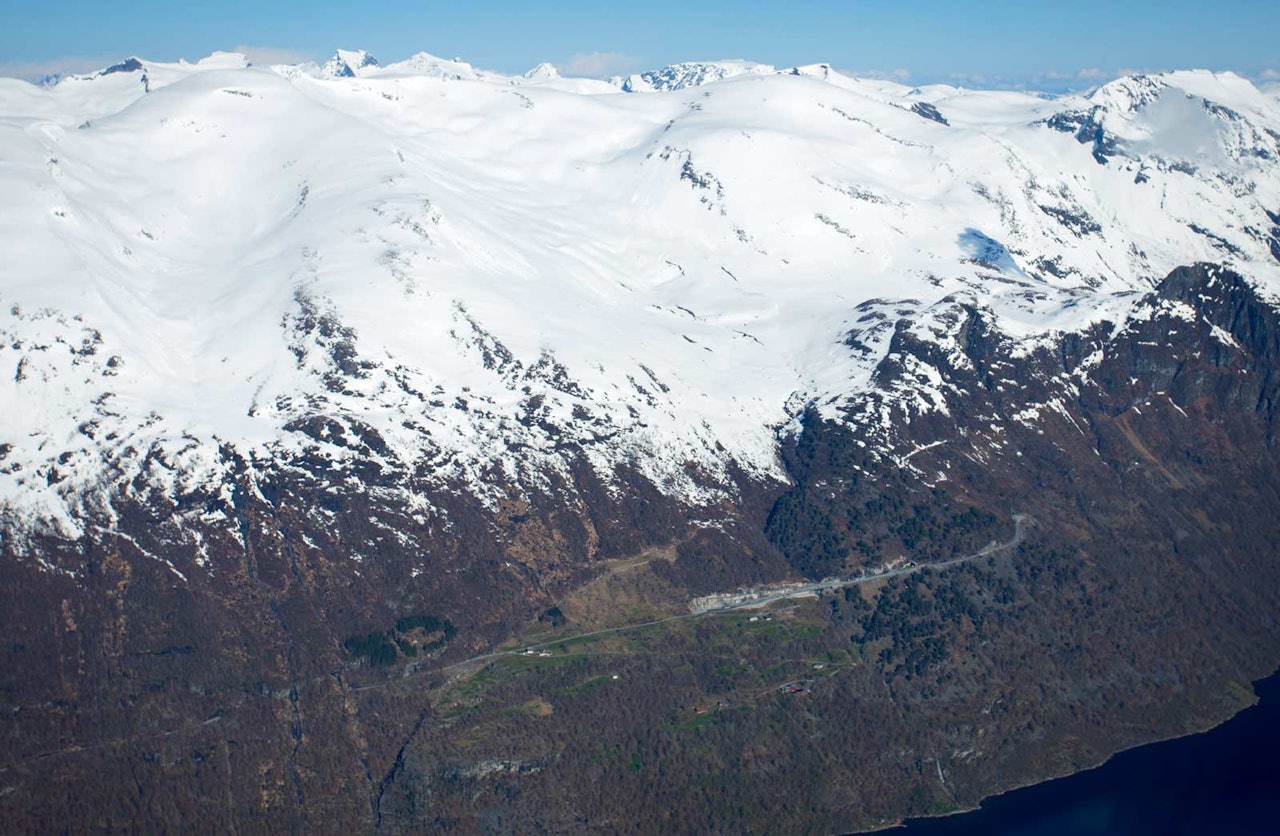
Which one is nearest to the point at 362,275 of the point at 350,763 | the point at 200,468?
the point at 200,468

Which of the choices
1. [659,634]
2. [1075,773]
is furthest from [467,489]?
[1075,773]

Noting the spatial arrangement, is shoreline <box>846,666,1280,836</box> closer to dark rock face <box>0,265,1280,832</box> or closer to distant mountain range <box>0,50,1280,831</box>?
dark rock face <box>0,265,1280,832</box>

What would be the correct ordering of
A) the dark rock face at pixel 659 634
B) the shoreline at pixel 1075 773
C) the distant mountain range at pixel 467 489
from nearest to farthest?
1. the dark rock face at pixel 659 634
2. the shoreline at pixel 1075 773
3. the distant mountain range at pixel 467 489

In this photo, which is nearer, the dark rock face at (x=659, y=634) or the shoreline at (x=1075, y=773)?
the dark rock face at (x=659, y=634)

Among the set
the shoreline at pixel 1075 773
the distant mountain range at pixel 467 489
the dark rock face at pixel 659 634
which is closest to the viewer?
the dark rock face at pixel 659 634

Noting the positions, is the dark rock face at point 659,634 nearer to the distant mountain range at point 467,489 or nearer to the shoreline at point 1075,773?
the distant mountain range at point 467,489

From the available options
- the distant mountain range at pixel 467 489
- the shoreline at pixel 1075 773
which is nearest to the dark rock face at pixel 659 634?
the distant mountain range at pixel 467 489
